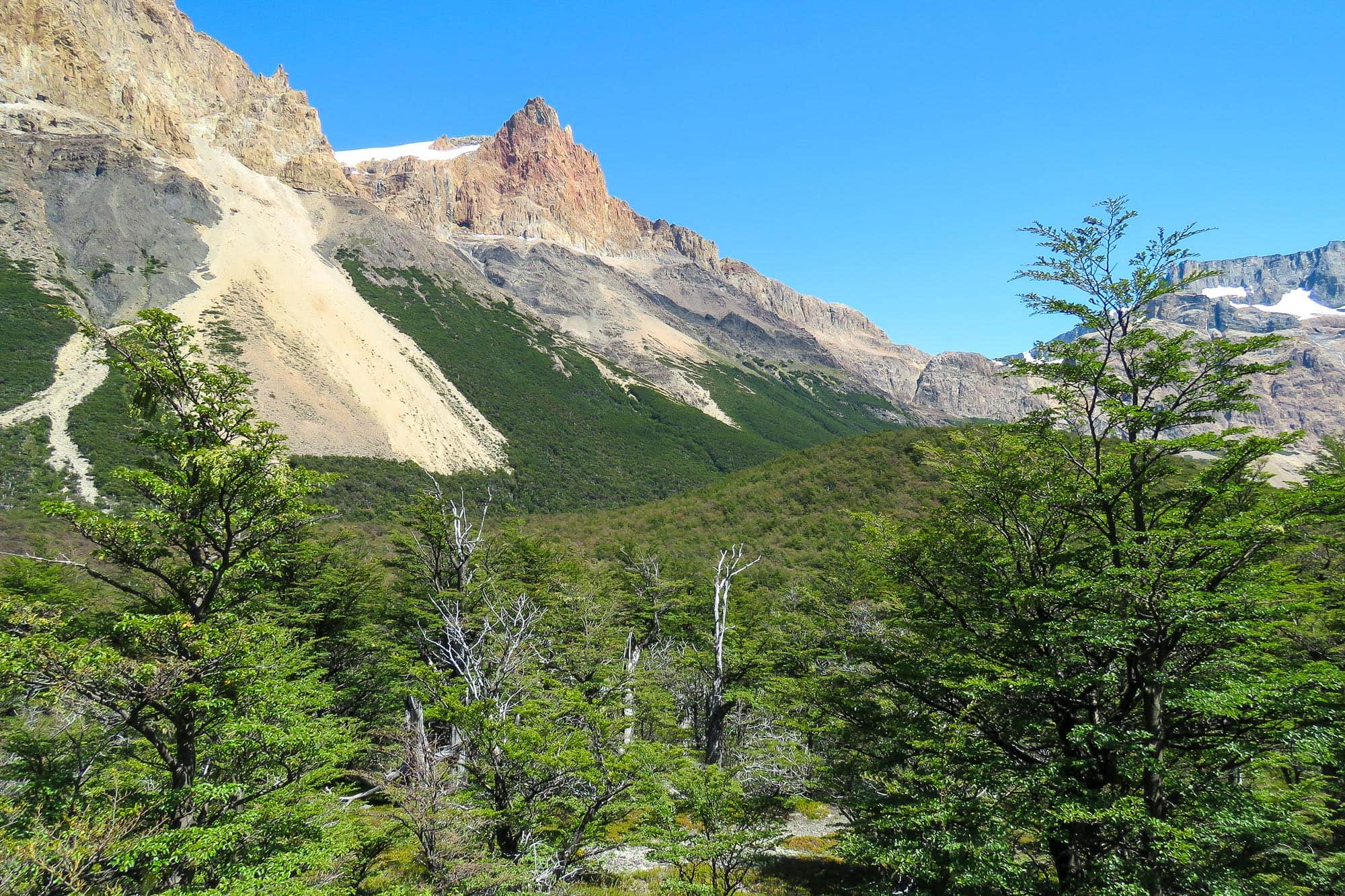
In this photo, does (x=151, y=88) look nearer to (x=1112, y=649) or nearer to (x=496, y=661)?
(x=496, y=661)

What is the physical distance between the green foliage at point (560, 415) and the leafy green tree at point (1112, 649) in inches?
3265

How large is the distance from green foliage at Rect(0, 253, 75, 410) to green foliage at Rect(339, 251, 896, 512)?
4951 cm

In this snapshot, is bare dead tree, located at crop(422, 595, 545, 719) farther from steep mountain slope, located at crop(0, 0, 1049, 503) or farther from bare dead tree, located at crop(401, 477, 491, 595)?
steep mountain slope, located at crop(0, 0, 1049, 503)

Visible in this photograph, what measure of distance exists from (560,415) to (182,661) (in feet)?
385

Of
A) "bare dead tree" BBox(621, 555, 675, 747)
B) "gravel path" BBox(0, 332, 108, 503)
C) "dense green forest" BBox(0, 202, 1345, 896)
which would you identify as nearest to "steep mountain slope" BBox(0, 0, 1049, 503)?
"gravel path" BBox(0, 332, 108, 503)

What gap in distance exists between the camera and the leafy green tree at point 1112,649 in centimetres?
845

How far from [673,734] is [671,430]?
361 ft

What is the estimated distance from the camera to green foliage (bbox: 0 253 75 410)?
69.3 metres

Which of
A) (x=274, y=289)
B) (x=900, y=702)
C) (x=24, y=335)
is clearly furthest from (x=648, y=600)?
(x=274, y=289)

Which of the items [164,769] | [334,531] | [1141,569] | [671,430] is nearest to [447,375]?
[671,430]

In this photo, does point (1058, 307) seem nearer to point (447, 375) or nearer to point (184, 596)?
point (184, 596)

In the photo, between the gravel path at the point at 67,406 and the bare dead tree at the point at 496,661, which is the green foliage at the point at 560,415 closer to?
the gravel path at the point at 67,406

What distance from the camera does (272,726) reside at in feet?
35.1

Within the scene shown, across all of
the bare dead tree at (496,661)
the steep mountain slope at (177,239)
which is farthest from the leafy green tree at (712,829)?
the steep mountain slope at (177,239)
